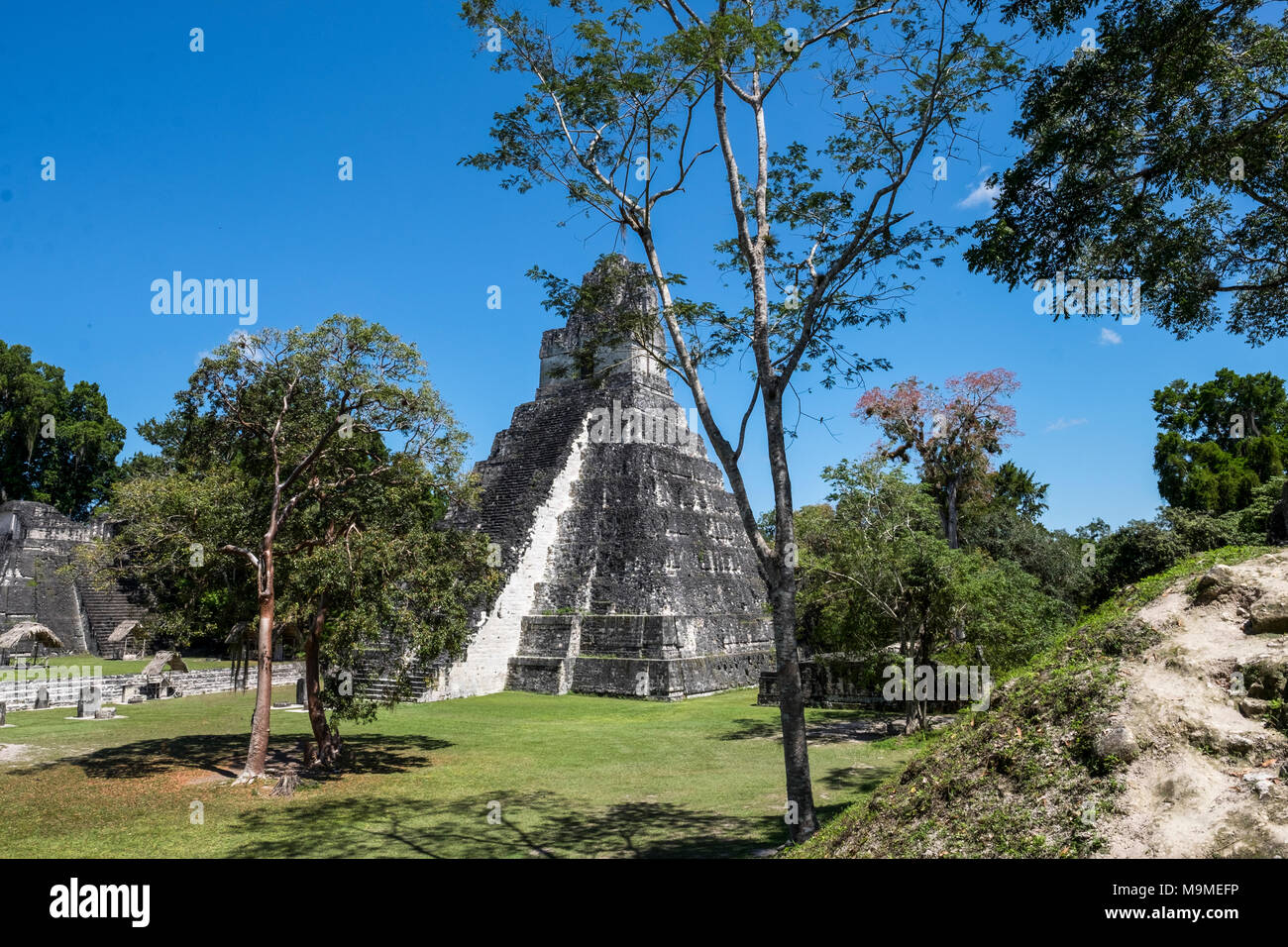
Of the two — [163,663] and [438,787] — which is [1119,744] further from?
[163,663]

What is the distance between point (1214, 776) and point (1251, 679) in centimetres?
87

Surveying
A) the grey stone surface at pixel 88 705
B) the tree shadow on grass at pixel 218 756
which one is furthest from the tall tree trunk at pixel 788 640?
the grey stone surface at pixel 88 705

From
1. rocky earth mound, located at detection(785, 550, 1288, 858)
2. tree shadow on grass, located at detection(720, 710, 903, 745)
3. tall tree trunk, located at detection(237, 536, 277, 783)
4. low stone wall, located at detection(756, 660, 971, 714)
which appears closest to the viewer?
rocky earth mound, located at detection(785, 550, 1288, 858)

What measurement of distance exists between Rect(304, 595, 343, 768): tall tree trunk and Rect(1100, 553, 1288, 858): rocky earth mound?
34.9 feet

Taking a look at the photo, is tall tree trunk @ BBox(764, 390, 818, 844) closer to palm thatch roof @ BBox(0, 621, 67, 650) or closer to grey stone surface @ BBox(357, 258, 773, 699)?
grey stone surface @ BBox(357, 258, 773, 699)

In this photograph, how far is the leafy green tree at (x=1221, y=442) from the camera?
26078 mm

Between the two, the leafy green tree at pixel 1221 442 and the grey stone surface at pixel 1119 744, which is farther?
the leafy green tree at pixel 1221 442

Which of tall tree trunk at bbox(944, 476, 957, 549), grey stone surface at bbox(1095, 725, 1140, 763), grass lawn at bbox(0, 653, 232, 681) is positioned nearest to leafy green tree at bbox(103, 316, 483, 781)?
grey stone surface at bbox(1095, 725, 1140, 763)

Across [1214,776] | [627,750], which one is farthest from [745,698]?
[1214,776]

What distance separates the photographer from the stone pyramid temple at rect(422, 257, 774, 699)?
2142cm

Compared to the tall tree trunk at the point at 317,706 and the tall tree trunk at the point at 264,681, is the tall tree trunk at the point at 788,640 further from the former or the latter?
the tall tree trunk at the point at 317,706

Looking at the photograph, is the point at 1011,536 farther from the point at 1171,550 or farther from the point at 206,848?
the point at 206,848

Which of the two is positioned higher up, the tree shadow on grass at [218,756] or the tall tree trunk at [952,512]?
the tall tree trunk at [952,512]

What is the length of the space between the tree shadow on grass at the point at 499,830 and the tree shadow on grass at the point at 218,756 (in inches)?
98.1
